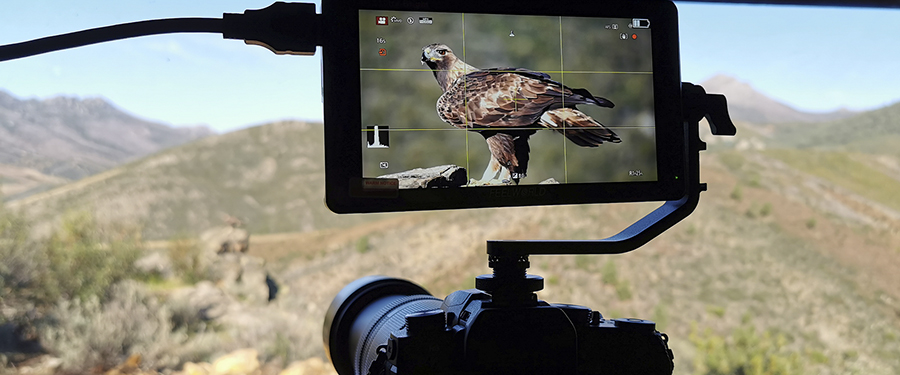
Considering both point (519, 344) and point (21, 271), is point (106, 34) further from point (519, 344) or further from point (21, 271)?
point (21, 271)

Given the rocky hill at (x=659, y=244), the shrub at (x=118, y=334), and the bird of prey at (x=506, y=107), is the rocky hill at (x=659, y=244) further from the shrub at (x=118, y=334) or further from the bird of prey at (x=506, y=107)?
the bird of prey at (x=506, y=107)

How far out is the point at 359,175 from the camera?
56cm

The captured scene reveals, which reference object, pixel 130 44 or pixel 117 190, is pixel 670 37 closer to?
pixel 130 44

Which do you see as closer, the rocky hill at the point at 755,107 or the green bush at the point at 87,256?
the green bush at the point at 87,256

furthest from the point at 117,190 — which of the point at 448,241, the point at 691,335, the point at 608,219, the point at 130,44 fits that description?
the point at 691,335

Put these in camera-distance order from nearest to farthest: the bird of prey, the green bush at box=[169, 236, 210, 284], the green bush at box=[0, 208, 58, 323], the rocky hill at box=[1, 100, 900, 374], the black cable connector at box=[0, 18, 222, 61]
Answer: the black cable connector at box=[0, 18, 222, 61], the bird of prey, the green bush at box=[0, 208, 58, 323], the green bush at box=[169, 236, 210, 284], the rocky hill at box=[1, 100, 900, 374]

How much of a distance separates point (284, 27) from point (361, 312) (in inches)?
15.0

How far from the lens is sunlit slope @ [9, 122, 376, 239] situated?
2.95 meters

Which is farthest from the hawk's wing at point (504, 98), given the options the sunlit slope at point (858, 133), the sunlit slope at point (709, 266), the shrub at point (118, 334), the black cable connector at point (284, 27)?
the sunlit slope at point (858, 133)

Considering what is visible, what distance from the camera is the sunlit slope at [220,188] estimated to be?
2.95 meters

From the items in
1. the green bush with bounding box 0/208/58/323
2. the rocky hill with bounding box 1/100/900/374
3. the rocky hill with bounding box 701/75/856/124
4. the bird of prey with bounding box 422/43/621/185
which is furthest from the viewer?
the rocky hill with bounding box 701/75/856/124

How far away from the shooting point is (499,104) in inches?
23.8

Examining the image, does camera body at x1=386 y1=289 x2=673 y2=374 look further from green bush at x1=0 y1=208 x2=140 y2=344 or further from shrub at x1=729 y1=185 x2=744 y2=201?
shrub at x1=729 y1=185 x2=744 y2=201

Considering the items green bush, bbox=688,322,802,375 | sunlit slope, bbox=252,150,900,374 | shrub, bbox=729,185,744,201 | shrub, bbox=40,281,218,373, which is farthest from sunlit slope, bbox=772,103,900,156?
shrub, bbox=40,281,218,373
